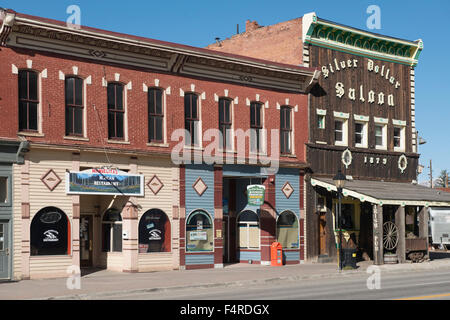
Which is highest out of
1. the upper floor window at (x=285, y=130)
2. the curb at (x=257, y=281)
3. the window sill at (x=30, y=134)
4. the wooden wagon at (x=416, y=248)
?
the upper floor window at (x=285, y=130)

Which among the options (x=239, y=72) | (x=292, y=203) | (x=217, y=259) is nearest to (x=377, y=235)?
(x=292, y=203)

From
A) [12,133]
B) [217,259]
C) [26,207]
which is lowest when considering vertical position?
[217,259]

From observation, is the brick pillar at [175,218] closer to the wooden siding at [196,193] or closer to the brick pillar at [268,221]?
the wooden siding at [196,193]

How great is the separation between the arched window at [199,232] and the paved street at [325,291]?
5.70 metres

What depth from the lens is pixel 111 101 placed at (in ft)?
94.5

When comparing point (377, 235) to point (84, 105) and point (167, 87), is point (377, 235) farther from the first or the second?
point (84, 105)

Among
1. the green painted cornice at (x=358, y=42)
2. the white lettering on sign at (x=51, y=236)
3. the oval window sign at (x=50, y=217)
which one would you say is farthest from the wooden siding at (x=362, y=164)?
the white lettering on sign at (x=51, y=236)

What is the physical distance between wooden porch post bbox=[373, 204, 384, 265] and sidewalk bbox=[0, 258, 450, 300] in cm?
87

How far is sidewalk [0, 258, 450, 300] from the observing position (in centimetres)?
2152

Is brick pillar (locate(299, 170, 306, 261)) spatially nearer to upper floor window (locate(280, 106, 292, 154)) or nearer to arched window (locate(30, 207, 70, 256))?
upper floor window (locate(280, 106, 292, 154))

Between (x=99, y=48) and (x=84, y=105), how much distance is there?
7.72 ft

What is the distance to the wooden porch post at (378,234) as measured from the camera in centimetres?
3244

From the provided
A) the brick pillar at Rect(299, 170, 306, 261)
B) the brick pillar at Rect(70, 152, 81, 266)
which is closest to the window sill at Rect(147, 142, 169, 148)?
the brick pillar at Rect(70, 152, 81, 266)

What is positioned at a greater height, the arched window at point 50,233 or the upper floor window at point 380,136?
the upper floor window at point 380,136
